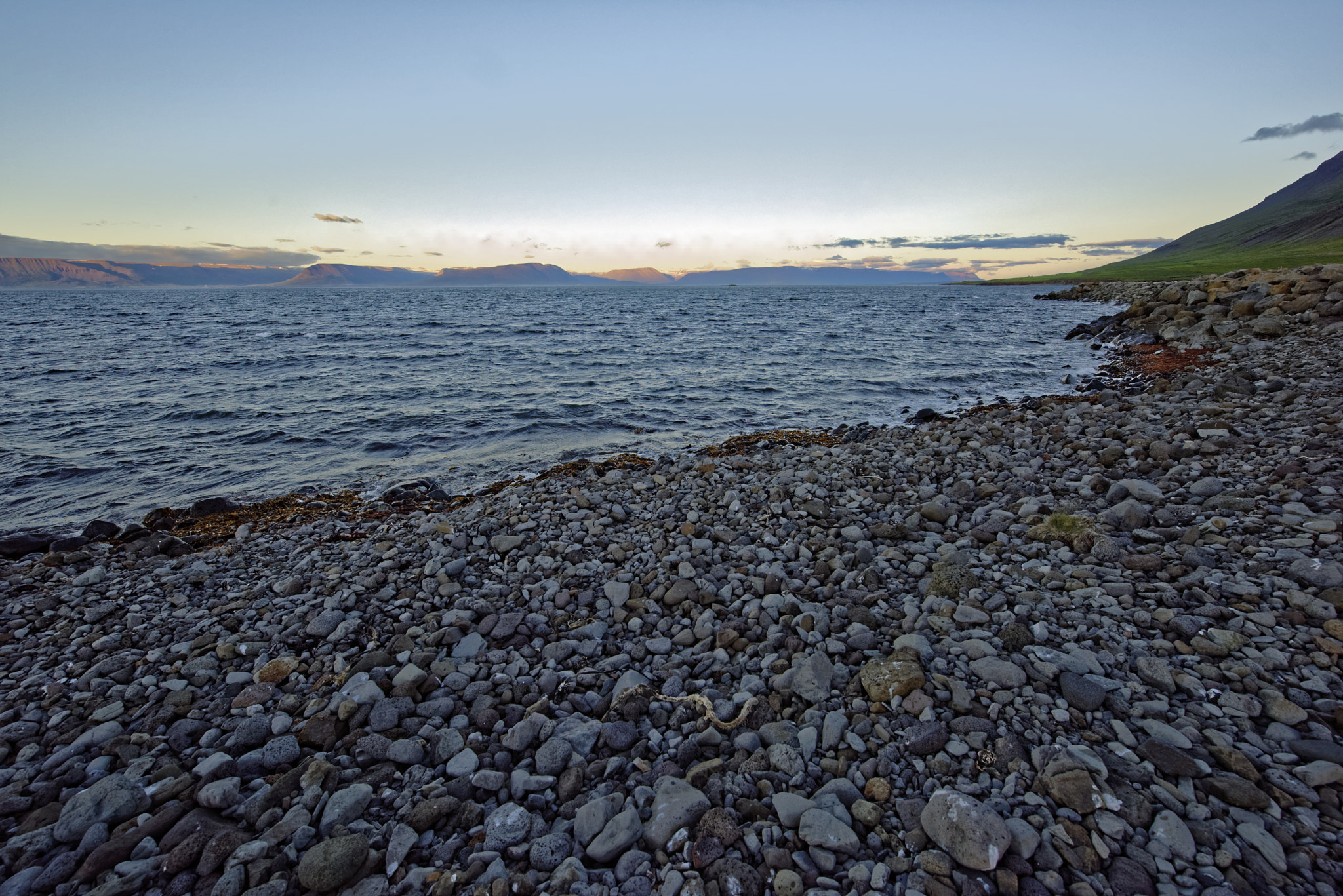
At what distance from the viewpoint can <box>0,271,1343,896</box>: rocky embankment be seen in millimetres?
2990

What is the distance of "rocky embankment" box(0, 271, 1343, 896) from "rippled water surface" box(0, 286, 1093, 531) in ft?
18.0

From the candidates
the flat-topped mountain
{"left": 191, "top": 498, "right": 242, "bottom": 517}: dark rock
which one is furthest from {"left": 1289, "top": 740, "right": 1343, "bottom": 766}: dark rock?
the flat-topped mountain

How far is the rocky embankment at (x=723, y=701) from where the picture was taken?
2.99 metres

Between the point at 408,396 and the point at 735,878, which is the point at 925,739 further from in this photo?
the point at 408,396

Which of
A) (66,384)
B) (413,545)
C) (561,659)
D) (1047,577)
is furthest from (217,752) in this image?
(66,384)

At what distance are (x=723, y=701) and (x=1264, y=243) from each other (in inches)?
7247

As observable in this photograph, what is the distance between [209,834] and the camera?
330 centimetres

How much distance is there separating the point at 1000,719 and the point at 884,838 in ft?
4.48

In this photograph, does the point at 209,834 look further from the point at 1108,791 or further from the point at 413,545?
the point at 1108,791

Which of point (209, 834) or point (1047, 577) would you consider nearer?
point (209, 834)

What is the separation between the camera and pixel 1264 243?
121 meters

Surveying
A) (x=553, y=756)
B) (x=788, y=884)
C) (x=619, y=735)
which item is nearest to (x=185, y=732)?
(x=553, y=756)

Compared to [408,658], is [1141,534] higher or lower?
higher

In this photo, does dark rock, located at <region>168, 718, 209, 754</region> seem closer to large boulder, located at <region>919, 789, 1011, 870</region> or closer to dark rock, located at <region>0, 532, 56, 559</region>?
large boulder, located at <region>919, 789, 1011, 870</region>
